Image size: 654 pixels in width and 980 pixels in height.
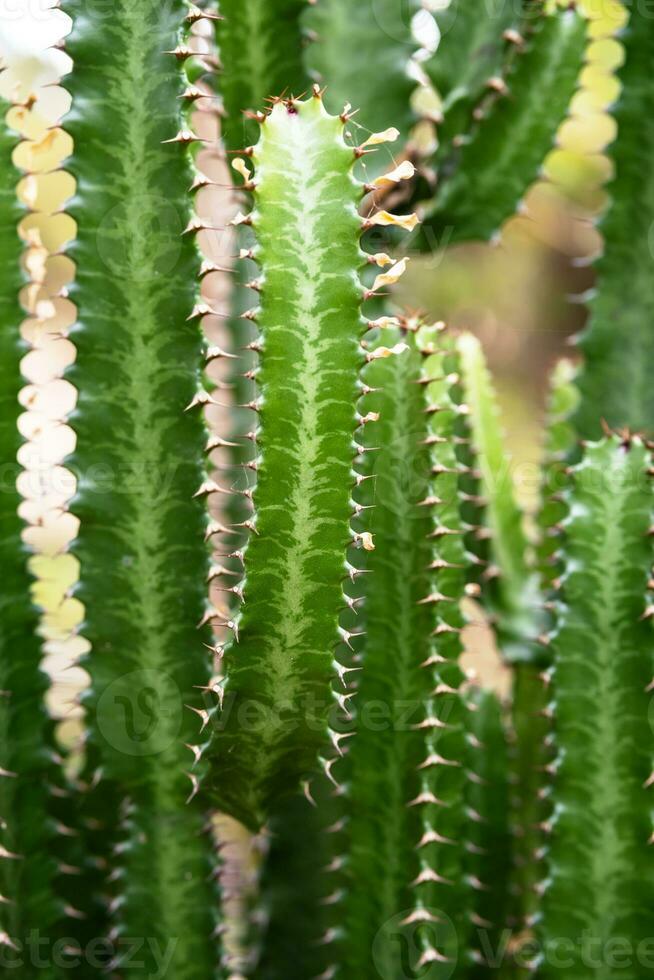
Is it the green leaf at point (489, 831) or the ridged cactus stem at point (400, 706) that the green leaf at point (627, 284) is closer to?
the ridged cactus stem at point (400, 706)

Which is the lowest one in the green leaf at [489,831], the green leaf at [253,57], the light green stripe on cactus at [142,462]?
the green leaf at [489,831]

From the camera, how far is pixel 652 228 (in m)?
2.67

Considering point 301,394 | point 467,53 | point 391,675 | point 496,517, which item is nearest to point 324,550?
point 301,394

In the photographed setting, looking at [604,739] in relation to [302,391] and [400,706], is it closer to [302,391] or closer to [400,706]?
[400,706]

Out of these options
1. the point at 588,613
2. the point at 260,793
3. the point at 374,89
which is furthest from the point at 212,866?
the point at 374,89

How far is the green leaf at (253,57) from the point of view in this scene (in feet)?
7.29

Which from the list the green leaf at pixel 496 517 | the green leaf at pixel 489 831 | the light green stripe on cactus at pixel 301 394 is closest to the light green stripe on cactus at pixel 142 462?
the light green stripe on cactus at pixel 301 394

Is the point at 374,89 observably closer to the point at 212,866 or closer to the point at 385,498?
the point at 385,498

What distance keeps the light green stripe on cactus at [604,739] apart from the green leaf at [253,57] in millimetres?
1082

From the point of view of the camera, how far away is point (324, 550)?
66.2 inches

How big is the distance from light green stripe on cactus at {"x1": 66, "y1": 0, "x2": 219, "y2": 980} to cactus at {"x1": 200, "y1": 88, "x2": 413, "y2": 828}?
0.26 m

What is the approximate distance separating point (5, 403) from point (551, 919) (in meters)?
1.55

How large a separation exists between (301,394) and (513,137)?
4.43 ft

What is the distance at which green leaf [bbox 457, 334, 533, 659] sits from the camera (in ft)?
8.45
